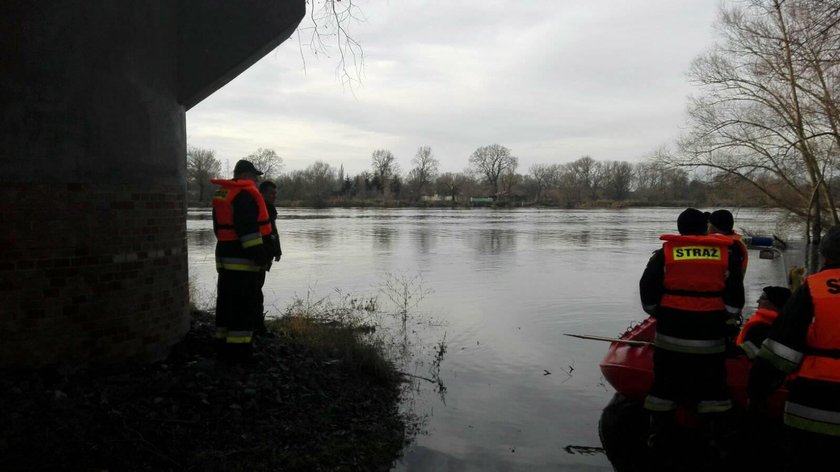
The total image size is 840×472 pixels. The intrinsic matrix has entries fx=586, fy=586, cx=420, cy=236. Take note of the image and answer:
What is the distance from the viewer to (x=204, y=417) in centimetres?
457

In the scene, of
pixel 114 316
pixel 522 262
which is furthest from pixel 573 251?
pixel 114 316

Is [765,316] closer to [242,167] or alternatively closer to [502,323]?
[242,167]

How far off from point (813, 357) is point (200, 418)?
13.7ft

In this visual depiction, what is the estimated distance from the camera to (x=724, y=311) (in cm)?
441

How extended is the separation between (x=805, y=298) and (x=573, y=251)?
22.2 metres

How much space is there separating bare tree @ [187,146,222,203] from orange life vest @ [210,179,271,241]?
84.9 meters

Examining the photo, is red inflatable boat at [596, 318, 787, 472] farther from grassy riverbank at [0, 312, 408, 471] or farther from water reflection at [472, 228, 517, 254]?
water reflection at [472, 228, 517, 254]

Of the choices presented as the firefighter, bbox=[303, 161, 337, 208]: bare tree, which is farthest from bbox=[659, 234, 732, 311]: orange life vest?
bbox=[303, 161, 337, 208]: bare tree

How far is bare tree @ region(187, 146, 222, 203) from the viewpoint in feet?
299

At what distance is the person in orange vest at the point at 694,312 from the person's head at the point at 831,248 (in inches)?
36.0

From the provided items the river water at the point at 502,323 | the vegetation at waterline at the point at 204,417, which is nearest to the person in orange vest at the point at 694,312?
the river water at the point at 502,323

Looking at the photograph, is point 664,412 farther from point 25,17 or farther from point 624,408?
point 25,17

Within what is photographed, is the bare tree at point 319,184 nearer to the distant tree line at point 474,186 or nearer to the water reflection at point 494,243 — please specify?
the distant tree line at point 474,186

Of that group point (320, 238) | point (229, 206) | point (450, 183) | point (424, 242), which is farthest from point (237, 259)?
point (450, 183)
